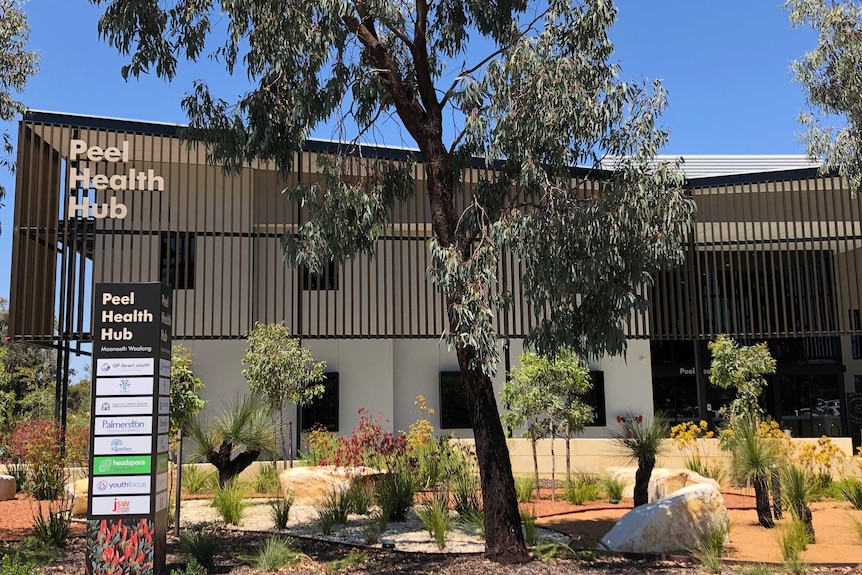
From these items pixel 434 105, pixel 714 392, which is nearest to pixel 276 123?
pixel 434 105

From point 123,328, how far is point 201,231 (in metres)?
9.81

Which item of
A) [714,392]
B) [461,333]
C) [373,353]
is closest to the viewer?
[461,333]

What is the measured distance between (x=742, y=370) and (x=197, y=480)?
10099 mm

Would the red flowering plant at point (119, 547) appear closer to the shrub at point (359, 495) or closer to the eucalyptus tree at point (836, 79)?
the shrub at point (359, 495)

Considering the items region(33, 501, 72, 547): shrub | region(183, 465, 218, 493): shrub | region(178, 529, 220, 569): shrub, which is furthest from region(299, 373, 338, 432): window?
region(178, 529, 220, 569): shrub

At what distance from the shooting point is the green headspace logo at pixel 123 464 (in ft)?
26.2

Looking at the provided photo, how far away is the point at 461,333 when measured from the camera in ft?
26.5

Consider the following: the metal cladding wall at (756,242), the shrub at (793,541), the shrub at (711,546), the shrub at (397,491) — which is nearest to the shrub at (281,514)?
the shrub at (397,491)

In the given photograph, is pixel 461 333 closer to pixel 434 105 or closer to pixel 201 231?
pixel 434 105

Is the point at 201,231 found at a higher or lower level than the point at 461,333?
higher

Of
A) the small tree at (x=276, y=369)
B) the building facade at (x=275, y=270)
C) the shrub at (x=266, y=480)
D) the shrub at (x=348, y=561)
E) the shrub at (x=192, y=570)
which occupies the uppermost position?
the building facade at (x=275, y=270)

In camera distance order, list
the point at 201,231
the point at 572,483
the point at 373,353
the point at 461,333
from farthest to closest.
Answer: the point at 373,353 → the point at 201,231 → the point at 572,483 → the point at 461,333

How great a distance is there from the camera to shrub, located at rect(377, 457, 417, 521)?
36.4 feet

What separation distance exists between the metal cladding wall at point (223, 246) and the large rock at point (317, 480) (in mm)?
3906
